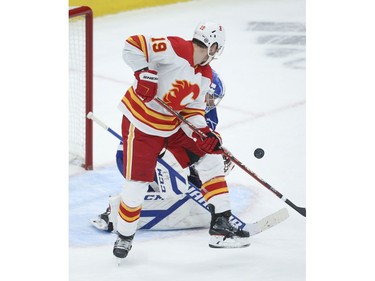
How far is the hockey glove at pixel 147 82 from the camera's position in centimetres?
320

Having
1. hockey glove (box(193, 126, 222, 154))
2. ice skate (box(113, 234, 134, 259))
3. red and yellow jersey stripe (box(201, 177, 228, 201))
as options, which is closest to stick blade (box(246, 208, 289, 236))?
red and yellow jersey stripe (box(201, 177, 228, 201))

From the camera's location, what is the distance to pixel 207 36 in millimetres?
3250

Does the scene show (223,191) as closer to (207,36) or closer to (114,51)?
(207,36)

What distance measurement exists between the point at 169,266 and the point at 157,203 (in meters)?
0.39

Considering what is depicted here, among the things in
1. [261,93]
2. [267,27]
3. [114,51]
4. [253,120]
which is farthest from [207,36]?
[267,27]

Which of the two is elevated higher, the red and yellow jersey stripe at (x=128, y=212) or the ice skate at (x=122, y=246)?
the red and yellow jersey stripe at (x=128, y=212)

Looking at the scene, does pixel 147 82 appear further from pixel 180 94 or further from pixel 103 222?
pixel 103 222

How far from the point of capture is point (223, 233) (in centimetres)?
349

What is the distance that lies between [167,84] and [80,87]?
135 centimetres

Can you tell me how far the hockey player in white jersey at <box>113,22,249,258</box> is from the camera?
3.23 m

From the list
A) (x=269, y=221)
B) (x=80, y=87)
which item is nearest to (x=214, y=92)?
(x=269, y=221)

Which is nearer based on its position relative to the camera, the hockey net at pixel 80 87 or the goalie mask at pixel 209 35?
the goalie mask at pixel 209 35

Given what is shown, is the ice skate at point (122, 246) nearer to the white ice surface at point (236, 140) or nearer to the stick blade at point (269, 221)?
the white ice surface at point (236, 140)

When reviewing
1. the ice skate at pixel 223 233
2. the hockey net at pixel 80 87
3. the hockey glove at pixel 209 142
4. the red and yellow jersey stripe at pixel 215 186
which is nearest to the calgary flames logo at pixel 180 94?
the hockey glove at pixel 209 142
